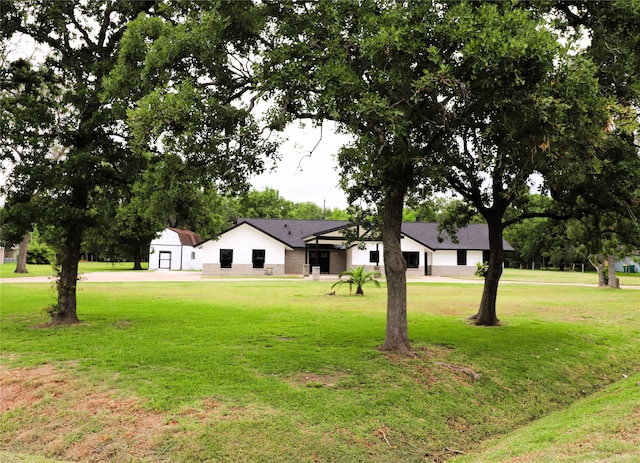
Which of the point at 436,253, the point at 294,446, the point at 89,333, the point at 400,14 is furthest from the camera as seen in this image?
the point at 436,253

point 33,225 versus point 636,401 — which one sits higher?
point 33,225

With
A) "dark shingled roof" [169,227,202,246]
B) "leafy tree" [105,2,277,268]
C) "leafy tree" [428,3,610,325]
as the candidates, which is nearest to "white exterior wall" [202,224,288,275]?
"dark shingled roof" [169,227,202,246]

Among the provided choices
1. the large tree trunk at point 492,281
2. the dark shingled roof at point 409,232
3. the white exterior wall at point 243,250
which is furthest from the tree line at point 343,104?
the dark shingled roof at point 409,232

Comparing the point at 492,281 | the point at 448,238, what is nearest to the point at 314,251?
the point at 448,238

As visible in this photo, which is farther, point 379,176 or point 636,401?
point 379,176

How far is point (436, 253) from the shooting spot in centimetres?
4962

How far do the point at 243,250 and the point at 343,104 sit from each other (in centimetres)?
3802

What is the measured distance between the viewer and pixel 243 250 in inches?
1777

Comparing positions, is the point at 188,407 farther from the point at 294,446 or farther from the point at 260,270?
the point at 260,270

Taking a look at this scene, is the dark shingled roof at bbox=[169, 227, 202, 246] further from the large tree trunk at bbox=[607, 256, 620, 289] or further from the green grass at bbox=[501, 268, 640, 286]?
the large tree trunk at bbox=[607, 256, 620, 289]

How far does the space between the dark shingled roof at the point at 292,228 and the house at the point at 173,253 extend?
26.1 ft

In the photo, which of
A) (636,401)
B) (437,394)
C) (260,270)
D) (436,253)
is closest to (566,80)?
(636,401)

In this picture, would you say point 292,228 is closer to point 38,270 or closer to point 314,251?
point 314,251

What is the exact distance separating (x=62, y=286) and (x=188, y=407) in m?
8.55
